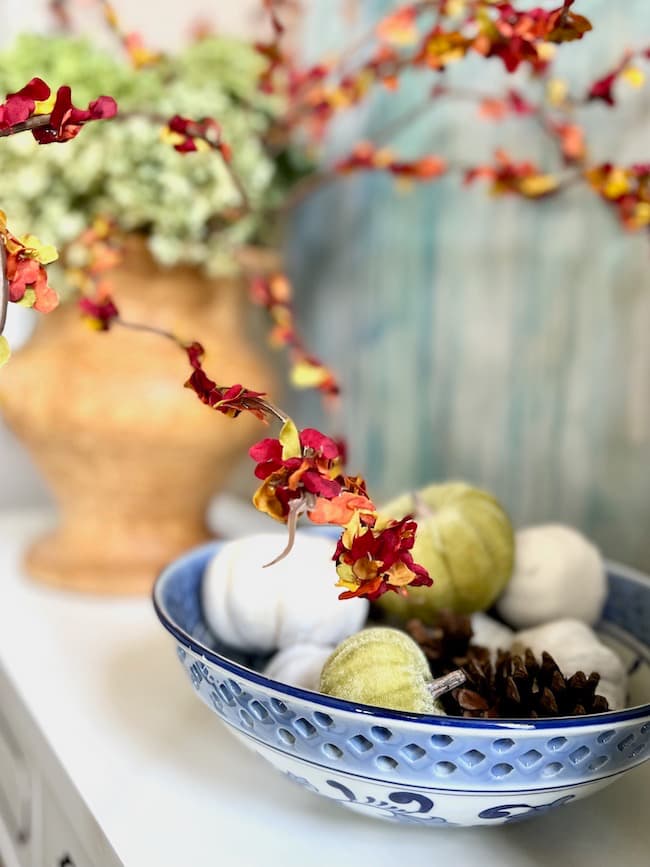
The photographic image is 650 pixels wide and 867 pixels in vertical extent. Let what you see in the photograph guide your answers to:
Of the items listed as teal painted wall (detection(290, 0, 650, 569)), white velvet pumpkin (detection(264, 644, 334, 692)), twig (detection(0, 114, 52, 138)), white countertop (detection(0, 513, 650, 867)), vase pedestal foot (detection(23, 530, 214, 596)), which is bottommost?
white countertop (detection(0, 513, 650, 867))

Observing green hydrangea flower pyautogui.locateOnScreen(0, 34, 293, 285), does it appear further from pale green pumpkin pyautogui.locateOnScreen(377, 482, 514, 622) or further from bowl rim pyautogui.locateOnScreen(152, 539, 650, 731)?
bowl rim pyautogui.locateOnScreen(152, 539, 650, 731)

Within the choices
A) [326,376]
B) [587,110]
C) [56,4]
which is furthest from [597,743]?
[56,4]

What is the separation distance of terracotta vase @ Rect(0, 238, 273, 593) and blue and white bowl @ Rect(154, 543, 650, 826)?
411 millimetres

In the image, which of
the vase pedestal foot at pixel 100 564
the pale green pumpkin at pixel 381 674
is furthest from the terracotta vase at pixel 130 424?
the pale green pumpkin at pixel 381 674

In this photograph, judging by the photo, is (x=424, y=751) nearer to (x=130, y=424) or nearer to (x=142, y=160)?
(x=130, y=424)

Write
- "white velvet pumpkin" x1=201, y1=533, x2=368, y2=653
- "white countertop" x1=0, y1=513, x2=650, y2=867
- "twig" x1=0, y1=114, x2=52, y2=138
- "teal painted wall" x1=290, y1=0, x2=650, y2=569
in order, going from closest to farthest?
"twig" x1=0, y1=114, x2=52, y2=138 < "white countertop" x1=0, y1=513, x2=650, y2=867 < "white velvet pumpkin" x1=201, y1=533, x2=368, y2=653 < "teal painted wall" x1=290, y1=0, x2=650, y2=569

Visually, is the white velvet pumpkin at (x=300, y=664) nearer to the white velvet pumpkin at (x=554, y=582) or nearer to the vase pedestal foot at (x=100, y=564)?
the white velvet pumpkin at (x=554, y=582)

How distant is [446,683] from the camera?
43 cm

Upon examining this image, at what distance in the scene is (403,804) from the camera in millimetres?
402

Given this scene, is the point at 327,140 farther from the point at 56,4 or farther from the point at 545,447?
the point at 545,447

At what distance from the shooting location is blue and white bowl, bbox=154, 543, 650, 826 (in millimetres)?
374

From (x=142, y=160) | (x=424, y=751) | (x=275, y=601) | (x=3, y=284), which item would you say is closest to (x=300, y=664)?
(x=275, y=601)

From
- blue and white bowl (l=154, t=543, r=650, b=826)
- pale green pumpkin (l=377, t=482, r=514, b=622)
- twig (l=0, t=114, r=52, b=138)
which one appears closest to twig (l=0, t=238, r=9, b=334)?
twig (l=0, t=114, r=52, b=138)

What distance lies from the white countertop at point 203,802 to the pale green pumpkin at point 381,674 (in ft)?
0.28
